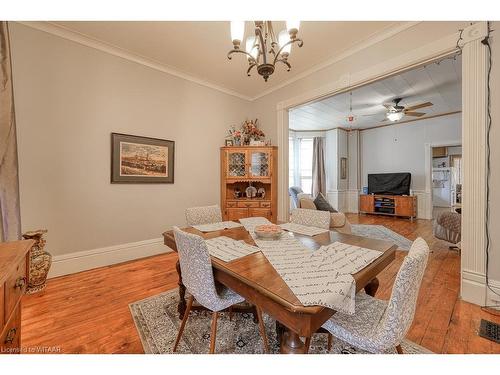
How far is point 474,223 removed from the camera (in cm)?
190

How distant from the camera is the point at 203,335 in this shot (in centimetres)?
153

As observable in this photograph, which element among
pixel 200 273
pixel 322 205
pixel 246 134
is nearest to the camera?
pixel 200 273

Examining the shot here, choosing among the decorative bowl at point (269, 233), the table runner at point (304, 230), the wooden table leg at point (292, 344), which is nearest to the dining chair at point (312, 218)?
the table runner at point (304, 230)

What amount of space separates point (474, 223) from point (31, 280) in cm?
416

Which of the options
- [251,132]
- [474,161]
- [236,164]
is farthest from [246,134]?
[474,161]

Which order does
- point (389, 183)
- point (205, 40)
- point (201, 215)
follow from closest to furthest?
point (201, 215) → point (205, 40) → point (389, 183)

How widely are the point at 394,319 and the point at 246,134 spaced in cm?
342

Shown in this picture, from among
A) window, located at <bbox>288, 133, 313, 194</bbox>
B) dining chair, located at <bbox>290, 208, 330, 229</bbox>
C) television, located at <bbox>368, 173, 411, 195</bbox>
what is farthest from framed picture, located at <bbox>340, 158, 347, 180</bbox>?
dining chair, located at <bbox>290, 208, 330, 229</bbox>

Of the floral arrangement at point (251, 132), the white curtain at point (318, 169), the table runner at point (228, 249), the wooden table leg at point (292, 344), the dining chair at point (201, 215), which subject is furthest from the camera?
the white curtain at point (318, 169)

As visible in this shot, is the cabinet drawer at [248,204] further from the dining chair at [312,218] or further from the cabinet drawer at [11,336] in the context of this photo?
the cabinet drawer at [11,336]

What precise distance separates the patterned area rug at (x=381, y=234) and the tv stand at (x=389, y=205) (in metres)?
1.37

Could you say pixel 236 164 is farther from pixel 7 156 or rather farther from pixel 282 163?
pixel 7 156

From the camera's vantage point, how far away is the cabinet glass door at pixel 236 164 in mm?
3746
